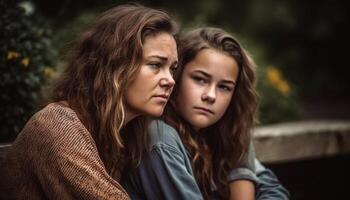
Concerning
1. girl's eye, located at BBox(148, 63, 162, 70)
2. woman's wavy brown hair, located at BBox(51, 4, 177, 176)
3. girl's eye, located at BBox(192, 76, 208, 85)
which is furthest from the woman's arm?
Result: girl's eye, located at BBox(148, 63, 162, 70)

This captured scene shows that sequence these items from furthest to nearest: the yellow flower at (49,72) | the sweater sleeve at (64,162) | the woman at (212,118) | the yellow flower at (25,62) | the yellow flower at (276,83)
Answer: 1. the yellow flower at (276,83)
2. the yellow flower at (49,72)
3. the yellow flower at (25,62)
4. the woman at (212,118)
5. the sweater sleeve at (64,162)

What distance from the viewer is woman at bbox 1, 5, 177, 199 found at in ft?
6.75

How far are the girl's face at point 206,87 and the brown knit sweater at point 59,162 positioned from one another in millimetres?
753

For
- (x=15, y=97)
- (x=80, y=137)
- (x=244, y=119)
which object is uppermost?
(x=244, y=119)

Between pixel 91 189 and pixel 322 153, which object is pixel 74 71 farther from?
pixel 322 153

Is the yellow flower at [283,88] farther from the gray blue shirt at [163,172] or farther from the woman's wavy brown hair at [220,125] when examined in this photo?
the gray blue shirt at [163,172]

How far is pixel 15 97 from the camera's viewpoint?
300 centimetres

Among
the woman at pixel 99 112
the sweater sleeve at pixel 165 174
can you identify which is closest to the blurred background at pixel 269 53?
the woman at pixel 99 112

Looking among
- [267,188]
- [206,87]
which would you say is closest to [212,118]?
[206,87]

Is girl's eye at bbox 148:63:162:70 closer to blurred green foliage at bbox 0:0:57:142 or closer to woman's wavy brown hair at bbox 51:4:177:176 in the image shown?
woman's wavy brown hair at bbox 51:4:177:176

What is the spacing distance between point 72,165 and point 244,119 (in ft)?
4.42

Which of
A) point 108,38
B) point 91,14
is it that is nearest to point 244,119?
point 108,38

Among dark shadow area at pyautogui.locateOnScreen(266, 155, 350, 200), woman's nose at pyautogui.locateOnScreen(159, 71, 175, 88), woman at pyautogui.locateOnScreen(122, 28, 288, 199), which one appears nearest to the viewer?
woman's nose at pyautogui.locateOnScreen(159, 71, 175, 88)

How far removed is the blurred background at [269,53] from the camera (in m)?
3.06
